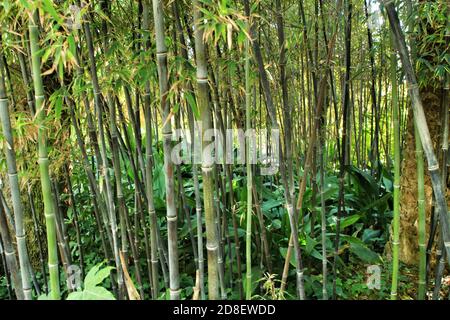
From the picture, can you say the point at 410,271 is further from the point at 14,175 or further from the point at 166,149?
the point at 14,175

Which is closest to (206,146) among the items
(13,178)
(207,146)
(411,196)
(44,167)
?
(207,146)

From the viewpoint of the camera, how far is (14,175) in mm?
1252

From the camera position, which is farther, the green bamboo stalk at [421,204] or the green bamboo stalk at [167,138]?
the green bamboo stalk at [421,204]

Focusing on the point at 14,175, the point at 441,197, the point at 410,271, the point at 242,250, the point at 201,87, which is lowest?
the point at 410,271

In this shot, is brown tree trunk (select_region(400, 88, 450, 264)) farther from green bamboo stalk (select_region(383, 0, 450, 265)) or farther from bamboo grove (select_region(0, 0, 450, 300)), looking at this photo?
green bamboo stalk (select_region(383, 0, 450, 265))

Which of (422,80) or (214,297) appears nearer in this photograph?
(214,297)

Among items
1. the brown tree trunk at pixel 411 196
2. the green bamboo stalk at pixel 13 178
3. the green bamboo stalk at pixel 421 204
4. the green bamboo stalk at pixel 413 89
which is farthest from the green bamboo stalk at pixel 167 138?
the brown tree trunk at pixel 411 196

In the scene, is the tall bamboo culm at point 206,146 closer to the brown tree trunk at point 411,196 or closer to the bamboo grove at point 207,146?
the bamboo grove at point 207,146

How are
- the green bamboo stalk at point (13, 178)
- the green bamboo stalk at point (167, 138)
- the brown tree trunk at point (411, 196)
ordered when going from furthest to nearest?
the brown tree trunk at point (411, 196), the green bamboo stalk at point (13, 178), the green bamboo stalk at point (167, 138)

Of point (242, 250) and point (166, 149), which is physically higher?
point (166, 149)

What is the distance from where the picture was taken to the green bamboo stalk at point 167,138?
→ 1.10m
